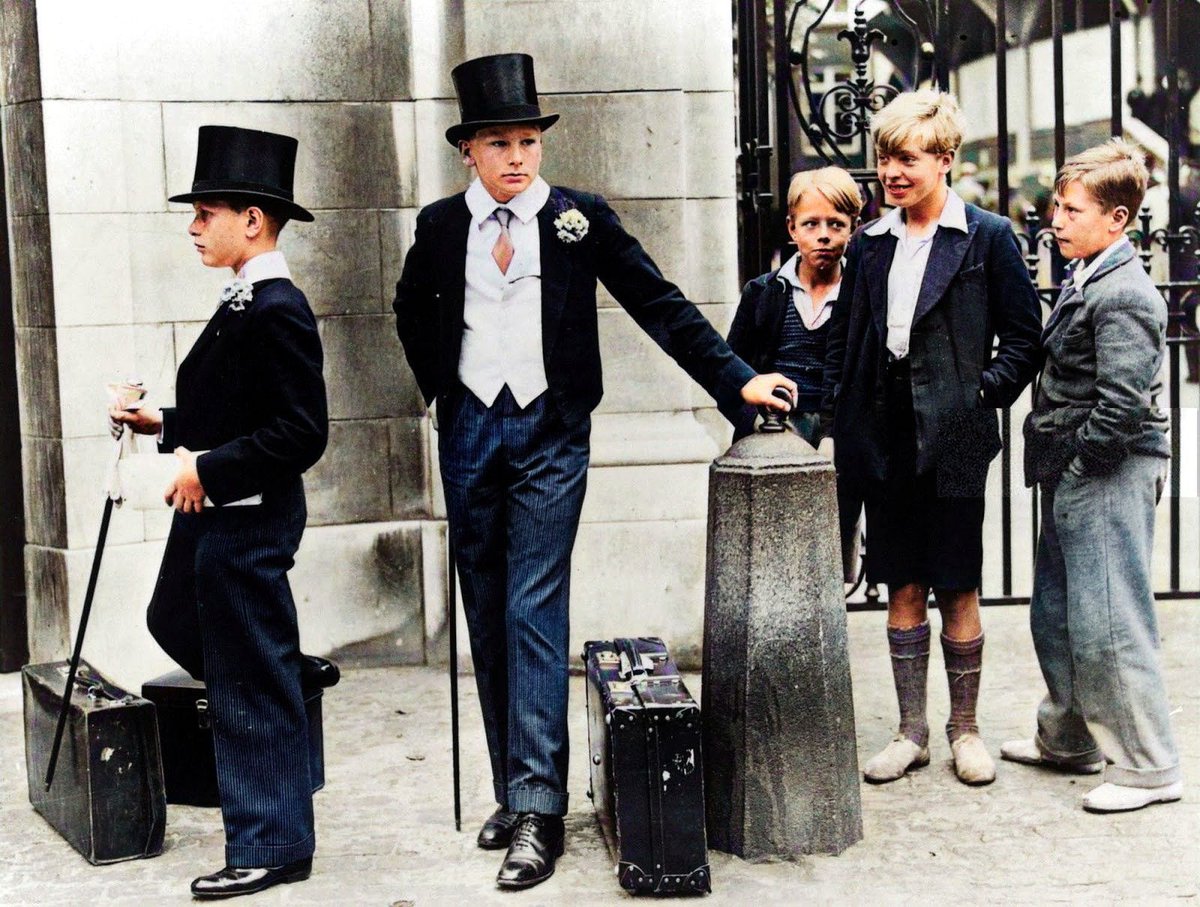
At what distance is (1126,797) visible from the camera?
4996mm

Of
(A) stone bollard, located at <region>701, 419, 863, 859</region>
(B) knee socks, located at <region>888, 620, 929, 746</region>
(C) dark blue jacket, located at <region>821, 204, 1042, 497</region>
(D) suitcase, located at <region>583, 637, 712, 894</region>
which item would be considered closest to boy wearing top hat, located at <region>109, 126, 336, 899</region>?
(D) suitcase, located at <region>583, 637, 712, 894</region>

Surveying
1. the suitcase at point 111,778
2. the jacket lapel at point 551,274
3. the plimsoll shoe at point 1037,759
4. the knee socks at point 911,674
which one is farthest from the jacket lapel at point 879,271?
the suitcase at point 111,778

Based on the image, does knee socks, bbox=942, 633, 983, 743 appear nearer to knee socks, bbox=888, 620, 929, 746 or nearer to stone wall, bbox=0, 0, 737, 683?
knee socks, bbox=888, 620, 929, 746

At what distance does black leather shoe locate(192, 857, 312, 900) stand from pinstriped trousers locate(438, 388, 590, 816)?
2.08 ft

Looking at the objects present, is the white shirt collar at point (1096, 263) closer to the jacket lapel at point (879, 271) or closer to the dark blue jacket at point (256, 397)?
the jacket lapel at point (879, 271)

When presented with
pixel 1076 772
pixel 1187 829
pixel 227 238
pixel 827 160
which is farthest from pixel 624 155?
pixel 1187 829

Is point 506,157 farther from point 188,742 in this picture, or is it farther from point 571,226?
point 188,742

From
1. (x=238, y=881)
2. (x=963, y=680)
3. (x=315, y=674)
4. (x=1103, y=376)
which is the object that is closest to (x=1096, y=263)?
(x=1103, y=376)

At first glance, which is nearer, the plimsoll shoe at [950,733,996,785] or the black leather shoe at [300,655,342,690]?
the black leather shoe at [300,655,342,690]

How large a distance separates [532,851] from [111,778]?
3.95 feet

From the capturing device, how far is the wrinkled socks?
214 inches

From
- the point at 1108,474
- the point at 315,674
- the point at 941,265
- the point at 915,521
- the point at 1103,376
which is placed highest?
the point at 941,265

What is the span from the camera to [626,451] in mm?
6660

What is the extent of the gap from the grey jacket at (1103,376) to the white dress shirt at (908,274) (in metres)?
0.41
